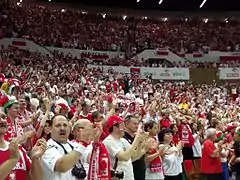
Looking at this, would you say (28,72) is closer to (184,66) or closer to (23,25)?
(23,25)

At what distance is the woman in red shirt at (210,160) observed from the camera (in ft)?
27.9

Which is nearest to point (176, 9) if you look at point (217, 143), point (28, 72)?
point (28, 72)

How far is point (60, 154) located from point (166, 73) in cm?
2585

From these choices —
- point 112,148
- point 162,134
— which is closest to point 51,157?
point 112,148

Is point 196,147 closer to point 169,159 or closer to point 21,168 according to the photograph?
point 169,159

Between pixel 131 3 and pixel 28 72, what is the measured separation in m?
23.1

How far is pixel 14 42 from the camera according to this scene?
2494cm

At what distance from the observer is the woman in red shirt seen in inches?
335

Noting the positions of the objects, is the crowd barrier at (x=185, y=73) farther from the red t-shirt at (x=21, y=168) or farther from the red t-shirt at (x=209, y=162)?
the red t-shirt at (x=21, y=168)

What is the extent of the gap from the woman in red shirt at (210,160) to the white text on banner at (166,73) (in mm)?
20257

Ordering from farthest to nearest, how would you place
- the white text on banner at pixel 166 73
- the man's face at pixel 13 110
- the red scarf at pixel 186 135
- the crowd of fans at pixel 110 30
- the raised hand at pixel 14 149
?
the white text on banner at pixel 166 73 < the crowd of fans at pixel 110 30 < the red scarf at pixel 186 135 < the man's face at pixel 13 110 < the raised hand at pixel 14 149

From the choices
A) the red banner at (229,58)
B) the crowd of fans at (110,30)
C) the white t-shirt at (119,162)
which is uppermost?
the crowd of fans at (110,30)

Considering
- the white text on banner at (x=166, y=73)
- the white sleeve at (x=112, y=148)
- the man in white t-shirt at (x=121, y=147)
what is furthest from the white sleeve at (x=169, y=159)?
the white text on banner at (x=166, y=73)

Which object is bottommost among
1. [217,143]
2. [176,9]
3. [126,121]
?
[217,143]
